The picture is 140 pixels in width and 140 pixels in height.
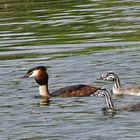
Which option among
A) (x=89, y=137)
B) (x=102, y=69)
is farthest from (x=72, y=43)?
(x=89, y=137)

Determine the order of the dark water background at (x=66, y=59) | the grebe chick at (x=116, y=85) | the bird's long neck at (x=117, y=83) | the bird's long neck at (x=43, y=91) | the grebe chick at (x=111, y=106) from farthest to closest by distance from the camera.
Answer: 1. the bird's long neck at (x=43, y=91)
2. the bird's long neck at (x=117, y=83)
3. the grebe chick at (x=116, y=85)
4. the grebe chick at (x=111, y=106)
5. the dark water background at (x=66, y=59)

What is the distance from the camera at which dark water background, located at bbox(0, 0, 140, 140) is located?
19.3 m

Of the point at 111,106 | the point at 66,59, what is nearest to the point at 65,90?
the point at 111,106

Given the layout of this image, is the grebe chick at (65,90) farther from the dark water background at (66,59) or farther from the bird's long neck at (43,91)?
the dark water background at (66,59)

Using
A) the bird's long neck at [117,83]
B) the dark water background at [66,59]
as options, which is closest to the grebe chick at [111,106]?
the dark water background at [66,59]

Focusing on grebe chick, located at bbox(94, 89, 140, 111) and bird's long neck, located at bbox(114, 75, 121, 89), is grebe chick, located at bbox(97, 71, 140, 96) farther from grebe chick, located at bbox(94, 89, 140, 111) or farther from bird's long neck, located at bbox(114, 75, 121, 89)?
grebe chick, located at bbox(94, 89, 140, 111)

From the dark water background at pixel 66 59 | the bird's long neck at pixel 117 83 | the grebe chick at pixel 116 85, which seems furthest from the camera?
the bird's long neck at pixel 117 83

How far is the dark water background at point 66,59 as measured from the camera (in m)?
19.3

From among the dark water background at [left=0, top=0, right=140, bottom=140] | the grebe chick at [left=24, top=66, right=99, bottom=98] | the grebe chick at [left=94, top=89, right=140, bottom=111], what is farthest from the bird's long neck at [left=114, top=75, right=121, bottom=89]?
the grebe chick at [left=94, top=89, right=140, bottom=111]

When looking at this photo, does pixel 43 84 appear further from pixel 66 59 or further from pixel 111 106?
pixel 66 59

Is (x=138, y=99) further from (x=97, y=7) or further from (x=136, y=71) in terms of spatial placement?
(x=97, y=7)

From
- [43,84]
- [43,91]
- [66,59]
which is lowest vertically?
[66,59]

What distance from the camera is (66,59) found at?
29812 millimetres

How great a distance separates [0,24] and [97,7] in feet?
21.7
